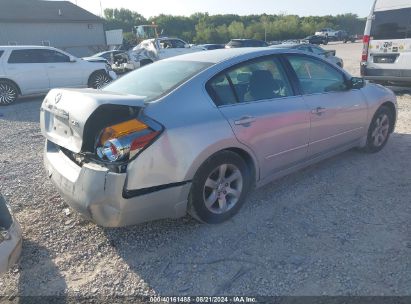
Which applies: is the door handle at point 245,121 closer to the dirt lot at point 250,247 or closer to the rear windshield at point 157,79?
the rear windshield at point 157,79

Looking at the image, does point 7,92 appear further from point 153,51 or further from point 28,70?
point 153,51

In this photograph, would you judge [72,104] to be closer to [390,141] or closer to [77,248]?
[77,248]

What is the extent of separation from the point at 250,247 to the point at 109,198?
A: 1223 millimetres

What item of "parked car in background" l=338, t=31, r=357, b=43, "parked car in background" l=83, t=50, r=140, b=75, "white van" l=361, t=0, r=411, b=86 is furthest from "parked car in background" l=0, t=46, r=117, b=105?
"parked car in background" l=338, t=31, r=357, b=43

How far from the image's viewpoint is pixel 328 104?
161 inches

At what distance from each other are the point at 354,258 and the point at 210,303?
3.94ft

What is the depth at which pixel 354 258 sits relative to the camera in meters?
2.81

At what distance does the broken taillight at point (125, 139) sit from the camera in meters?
2.63

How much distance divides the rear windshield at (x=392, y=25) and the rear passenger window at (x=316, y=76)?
514 cm

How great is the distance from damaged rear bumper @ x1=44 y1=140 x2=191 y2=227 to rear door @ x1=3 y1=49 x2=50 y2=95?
9.39 metres

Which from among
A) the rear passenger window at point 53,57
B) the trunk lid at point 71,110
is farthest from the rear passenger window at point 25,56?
the trunk lid at point 71,110

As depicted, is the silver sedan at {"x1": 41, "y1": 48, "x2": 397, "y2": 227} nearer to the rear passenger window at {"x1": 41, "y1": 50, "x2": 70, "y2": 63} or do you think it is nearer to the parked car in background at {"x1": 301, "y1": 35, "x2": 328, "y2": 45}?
the rear passenger window at {"x1": 41, "y1": 50, "x2": 70, "y2": 63}

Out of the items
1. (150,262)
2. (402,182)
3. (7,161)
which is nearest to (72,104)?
(150,262)

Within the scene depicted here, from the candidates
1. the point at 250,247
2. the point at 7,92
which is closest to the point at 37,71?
the point at 7,92
